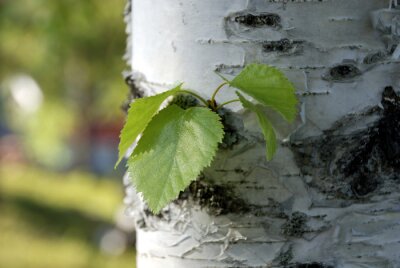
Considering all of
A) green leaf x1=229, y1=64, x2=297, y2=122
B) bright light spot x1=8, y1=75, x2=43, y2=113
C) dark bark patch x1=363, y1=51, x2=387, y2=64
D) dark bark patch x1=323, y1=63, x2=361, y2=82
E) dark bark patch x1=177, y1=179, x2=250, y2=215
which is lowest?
dark bark patch x1=177, y1=179, x2=250, y2=215

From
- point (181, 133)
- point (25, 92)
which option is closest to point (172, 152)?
point (181, 133)

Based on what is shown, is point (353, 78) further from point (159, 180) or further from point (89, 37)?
point (89, 37)

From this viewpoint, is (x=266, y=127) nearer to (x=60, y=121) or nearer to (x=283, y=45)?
(x=283, y=45)

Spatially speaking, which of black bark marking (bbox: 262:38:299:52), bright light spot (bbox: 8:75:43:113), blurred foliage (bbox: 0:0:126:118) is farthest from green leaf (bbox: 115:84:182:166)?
bright light spot (bbox: 8:75:43:113)

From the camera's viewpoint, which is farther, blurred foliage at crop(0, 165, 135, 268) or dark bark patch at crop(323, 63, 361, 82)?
blurred foliage at crop(0, 165, 135, 268)

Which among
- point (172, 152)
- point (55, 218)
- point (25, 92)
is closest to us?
point (172, 152)

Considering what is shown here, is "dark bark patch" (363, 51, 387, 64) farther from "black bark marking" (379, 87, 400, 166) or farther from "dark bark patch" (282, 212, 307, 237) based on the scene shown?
"dark bark patch" (282, 212, 307, 237)

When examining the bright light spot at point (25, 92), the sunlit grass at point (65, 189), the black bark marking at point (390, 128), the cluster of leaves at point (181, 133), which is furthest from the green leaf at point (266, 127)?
the sunlit grass at point (65, 189)

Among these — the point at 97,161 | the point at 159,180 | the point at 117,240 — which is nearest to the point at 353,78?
the point at 159,180
